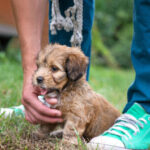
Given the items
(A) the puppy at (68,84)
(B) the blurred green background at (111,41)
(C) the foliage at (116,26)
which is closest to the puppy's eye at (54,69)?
(A) the puppy at (68,84)

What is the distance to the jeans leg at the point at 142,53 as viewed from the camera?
8.40ft

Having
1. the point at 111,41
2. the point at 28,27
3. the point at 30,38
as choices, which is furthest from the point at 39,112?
the point at 111,41

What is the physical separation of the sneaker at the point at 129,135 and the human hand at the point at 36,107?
1.37 feet

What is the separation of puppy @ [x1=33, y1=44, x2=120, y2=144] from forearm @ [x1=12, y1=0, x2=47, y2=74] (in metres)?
0.09

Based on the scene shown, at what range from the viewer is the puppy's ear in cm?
245

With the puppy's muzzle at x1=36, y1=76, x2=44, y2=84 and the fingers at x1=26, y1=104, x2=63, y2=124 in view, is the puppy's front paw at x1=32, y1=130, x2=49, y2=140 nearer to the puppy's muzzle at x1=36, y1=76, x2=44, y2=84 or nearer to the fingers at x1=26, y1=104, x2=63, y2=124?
the fingers at x1=26, y1=104, x2=63, y2=124

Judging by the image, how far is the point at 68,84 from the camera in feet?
8.36

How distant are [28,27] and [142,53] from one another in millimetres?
1171

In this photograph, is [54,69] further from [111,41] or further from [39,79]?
[111,41]

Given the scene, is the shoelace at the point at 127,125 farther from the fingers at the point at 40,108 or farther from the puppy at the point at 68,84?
the fingers at the point at 40,108

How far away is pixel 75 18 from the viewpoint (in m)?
3.09

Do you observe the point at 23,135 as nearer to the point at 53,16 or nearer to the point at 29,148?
the point at 29,148

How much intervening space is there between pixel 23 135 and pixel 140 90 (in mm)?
1252

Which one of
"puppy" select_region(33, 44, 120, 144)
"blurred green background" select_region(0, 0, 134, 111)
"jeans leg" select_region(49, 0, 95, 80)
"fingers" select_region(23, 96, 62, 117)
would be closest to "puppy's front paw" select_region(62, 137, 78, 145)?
"puppy" select_region(33, 44, 120, 144)
